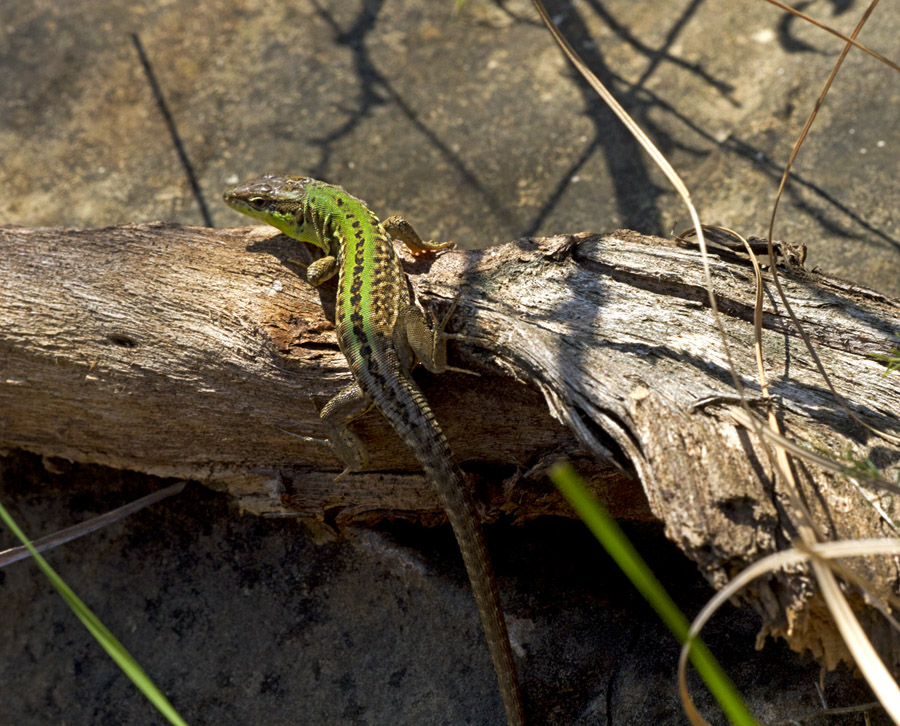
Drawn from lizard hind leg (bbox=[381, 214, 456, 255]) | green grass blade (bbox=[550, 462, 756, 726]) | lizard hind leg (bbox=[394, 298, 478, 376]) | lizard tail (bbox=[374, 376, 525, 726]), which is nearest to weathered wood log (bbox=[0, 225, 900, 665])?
lizard hind leg (bbox=[394, 298, 478, 376])

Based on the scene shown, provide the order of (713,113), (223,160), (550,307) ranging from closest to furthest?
(550,307), (713,113), (223,160)

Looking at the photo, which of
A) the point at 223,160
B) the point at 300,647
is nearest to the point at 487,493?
the point at 300,647

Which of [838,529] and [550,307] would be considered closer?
[838,529]

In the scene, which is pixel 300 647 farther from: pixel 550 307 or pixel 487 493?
pixel 550 307

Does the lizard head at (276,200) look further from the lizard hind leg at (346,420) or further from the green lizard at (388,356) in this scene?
the lizard hind leg at (346,420)

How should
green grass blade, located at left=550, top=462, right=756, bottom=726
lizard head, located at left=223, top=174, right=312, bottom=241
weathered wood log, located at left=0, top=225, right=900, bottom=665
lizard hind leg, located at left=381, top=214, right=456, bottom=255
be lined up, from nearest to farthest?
green grass blade, located at left=550, top=462, right=756, bottom=726 < weathered wood log, located at left=0, top=225, right=900, bottom=665 < lizard hind leg, located at left=381, top=214, right=456, bottom=255 < lizard head, located at left=223, top=174, right=312, bottom=241

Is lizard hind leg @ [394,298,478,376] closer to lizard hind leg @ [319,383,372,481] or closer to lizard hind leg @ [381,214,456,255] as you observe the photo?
lizard hind leg @ [319,383,372,481]

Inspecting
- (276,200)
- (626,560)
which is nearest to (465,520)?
(626,560)
